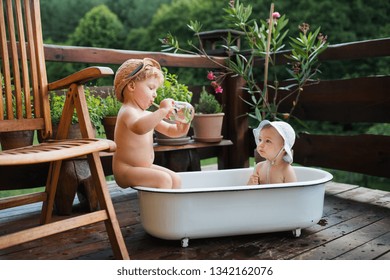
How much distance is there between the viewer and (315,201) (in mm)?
1795

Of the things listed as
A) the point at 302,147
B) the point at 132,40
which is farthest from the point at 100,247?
the point at 132,40

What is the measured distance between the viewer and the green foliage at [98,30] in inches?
255

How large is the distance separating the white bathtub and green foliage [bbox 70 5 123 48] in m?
5.21

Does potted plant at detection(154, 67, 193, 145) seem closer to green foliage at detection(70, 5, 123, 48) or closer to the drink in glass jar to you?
the drink in glass jar

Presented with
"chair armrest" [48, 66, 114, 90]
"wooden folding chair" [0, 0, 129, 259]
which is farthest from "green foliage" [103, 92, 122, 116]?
"chair armrest" [48, 66, 114, 90]

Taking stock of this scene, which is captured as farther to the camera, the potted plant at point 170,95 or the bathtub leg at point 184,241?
the potted plant at point 170,95

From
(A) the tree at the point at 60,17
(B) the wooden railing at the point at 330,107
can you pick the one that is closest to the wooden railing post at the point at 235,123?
(B) the wooden railing at the point at 330,107

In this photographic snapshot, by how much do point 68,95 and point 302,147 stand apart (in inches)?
68.1

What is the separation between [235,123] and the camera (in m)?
3.03

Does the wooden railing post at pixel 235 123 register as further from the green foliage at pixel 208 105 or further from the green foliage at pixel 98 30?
the green foliage at pixel 98 30

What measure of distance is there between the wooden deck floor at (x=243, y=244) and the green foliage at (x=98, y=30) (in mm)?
4747

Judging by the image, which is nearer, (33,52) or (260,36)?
(33,52)
